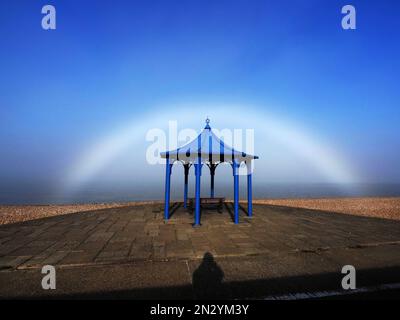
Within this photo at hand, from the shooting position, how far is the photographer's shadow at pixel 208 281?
4.11 m

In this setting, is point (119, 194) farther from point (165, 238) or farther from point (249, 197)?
point (165, 238)

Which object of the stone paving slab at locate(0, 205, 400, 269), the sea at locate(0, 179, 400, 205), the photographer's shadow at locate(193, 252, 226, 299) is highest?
the photographer's shadow at locate(193, 252, 226, 299)

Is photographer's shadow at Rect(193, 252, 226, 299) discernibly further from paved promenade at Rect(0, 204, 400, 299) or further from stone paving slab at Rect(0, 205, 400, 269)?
stone paving slab at Rect(0, 205, 400, 269)

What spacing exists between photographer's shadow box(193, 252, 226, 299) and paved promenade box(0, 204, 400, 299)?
2 centimetres

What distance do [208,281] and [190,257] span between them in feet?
4.54

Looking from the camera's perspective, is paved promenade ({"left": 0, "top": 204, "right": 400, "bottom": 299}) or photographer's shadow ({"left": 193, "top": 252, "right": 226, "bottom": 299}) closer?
photographer's shadow ({"left": 193, "top": 252, "right": 226, "bottom": 299})

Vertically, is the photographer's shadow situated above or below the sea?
above

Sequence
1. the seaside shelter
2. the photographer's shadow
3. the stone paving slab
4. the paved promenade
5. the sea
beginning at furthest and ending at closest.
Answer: the sea
the seaside shelter
the stone paving slab
the paved promenade
the photographer's shadow

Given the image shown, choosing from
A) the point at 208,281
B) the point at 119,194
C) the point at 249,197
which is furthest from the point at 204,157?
the point at 119,194

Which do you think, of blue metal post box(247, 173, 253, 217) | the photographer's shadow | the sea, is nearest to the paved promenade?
the photographer's shadow

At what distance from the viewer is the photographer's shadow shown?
4.11 meters

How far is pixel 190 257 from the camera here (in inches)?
233

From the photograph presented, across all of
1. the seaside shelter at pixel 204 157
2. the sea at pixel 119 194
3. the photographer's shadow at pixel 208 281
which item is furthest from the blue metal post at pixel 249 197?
the sea at pixel 119 194
